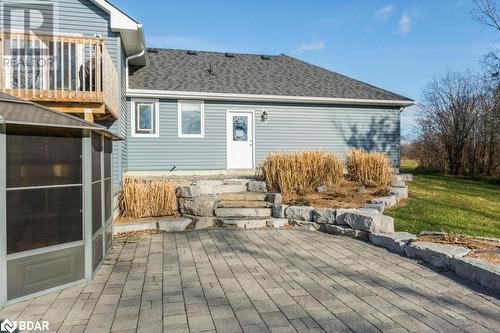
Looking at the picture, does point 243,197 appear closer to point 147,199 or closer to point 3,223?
point 147,199

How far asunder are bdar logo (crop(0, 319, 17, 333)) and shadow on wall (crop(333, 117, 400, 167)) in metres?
12.2

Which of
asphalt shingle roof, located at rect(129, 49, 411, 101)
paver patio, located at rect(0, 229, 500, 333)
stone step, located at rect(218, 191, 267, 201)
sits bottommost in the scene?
paver patio, located at rect(0, 229, 500, 333)

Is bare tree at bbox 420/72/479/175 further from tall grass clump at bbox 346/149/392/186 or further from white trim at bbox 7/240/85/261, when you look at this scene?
white trim at bbox 7/240/85/261

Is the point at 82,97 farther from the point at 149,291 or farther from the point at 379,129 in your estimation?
the point at 379,129

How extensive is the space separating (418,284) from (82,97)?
22.0 feet

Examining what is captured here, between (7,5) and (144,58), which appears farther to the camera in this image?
(144,58)

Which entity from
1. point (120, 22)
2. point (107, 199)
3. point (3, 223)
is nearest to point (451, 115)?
point (120, 22)

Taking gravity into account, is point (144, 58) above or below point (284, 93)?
above

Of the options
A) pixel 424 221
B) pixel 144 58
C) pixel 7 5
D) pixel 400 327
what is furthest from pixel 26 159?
pixel 144 58

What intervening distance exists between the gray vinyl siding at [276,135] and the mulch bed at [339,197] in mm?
4741

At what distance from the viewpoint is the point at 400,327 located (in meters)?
2.96

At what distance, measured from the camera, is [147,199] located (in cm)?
747

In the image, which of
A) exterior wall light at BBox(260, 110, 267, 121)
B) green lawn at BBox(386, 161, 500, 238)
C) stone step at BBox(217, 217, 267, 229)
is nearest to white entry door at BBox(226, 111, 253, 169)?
exterior wall light at BBox(260, 110, 267, 121)

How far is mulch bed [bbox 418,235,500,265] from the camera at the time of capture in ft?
14.1
